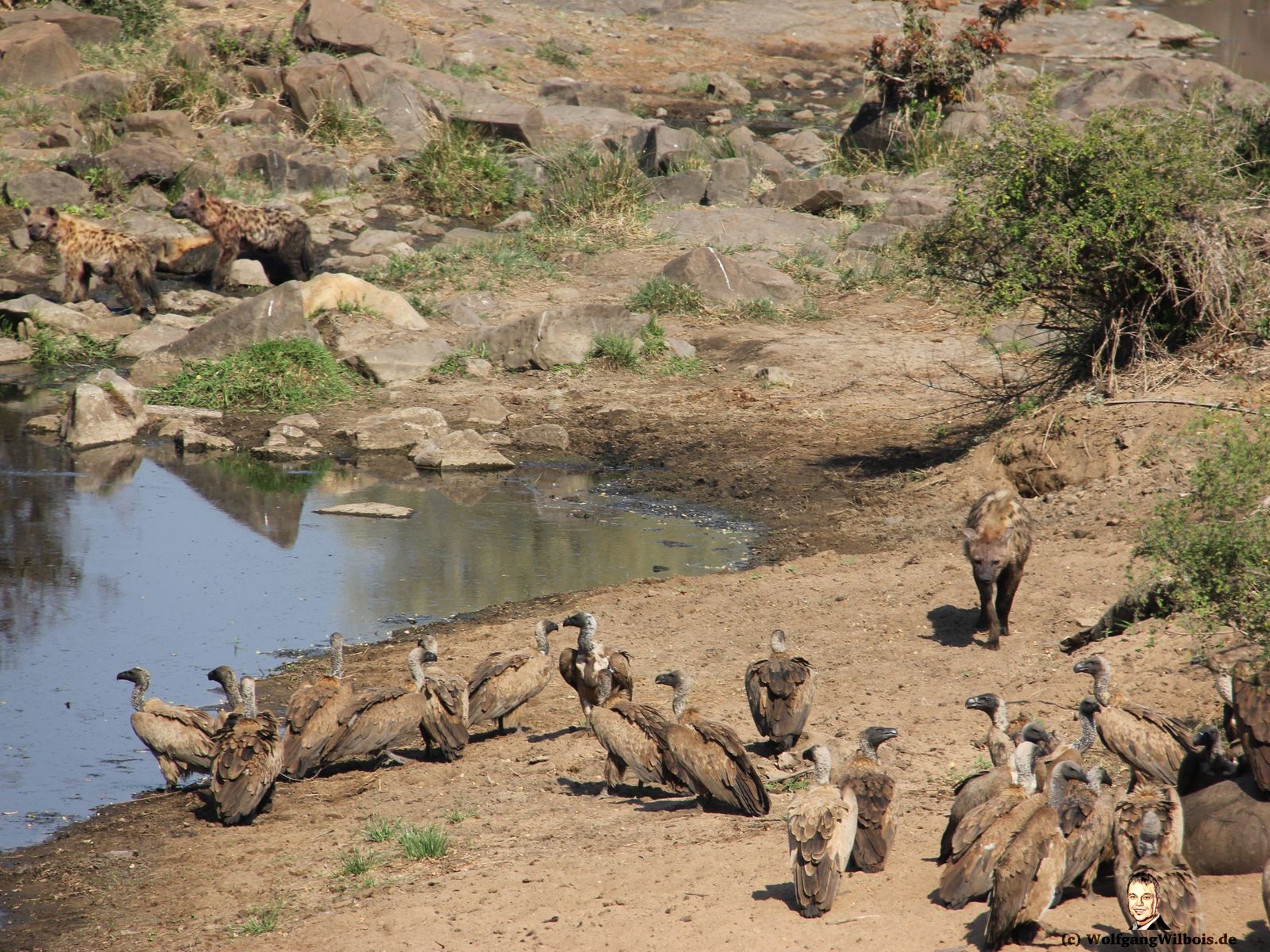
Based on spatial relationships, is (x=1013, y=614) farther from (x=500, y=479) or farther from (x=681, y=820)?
(x=500, y=479)

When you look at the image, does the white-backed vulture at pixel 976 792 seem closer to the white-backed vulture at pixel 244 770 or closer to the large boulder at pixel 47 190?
the white-backed vulture at pixel 244 770

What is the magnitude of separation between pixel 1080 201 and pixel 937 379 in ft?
13.7

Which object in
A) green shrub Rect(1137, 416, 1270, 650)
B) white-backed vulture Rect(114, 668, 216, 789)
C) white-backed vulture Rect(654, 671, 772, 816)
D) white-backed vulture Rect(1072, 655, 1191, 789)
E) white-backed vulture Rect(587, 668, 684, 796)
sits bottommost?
white-backed vulture Rect(114, 668, 216, 789)

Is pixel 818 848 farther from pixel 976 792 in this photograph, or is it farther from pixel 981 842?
pixel 976 792

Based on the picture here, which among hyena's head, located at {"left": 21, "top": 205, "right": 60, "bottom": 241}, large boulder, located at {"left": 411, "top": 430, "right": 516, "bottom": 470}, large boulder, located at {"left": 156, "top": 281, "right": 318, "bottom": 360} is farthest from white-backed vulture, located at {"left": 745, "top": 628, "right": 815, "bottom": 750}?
hyena's head, located at {"left": 21, "top": 205, "right": 60, "bottom": 241}

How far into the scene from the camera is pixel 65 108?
2480 cm

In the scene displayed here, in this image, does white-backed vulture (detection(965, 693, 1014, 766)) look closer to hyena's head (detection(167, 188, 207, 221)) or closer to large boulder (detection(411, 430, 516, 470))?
large boulder (detection(411, 430, 516, 470))

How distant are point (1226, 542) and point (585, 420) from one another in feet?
29.1

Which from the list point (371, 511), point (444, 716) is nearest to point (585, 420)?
point (371, 511)

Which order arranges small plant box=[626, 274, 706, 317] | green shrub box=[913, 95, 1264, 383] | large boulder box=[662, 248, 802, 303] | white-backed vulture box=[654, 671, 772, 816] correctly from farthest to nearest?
large boulder box=[662, 248, 802, 303] → small plant box=[626, 274, 706, 317] → green shrub box=[913, 95, 1264, 383] → white-backed vulture box=[654, 671, 772, 816]

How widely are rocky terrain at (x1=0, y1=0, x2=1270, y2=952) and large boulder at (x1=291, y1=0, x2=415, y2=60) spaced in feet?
0.32

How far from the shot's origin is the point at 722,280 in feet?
59.0

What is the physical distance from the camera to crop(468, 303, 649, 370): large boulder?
16.0 m

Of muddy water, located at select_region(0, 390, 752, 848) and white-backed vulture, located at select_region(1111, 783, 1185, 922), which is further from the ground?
white-backed vulture, located at select_region(1111, 783, 1185, 922)
